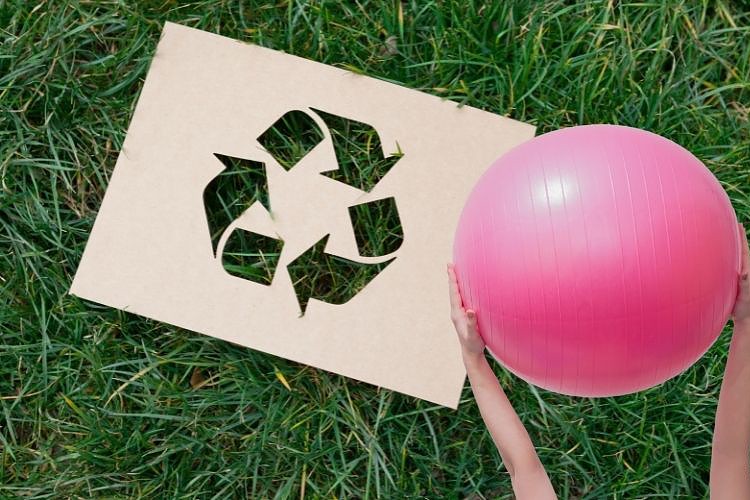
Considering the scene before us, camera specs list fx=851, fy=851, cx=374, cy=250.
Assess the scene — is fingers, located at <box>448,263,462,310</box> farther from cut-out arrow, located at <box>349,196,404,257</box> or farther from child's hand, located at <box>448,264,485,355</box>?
cut-out arrow, located at <box>349,196,404,257</box>

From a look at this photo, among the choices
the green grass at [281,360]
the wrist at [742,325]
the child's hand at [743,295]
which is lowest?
the green grass at [281,360]

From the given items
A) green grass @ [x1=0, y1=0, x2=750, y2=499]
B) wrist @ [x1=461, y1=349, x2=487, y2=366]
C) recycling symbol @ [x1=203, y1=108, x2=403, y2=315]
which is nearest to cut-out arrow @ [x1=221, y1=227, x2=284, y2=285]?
recycling symbol @ [x1=203, y1=108, x2=403, y2=315]

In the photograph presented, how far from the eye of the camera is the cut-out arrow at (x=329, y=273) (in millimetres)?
1851

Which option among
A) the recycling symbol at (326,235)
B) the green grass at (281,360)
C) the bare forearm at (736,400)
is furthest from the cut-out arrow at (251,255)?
the bare forearm at (736,400)

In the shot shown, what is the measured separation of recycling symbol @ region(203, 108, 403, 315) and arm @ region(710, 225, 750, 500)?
0.76 meters

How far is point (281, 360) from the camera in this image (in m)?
1.83

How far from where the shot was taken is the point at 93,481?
5.91 ft

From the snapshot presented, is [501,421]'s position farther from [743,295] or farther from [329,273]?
[329,273]

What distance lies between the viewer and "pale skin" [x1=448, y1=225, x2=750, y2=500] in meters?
1.29

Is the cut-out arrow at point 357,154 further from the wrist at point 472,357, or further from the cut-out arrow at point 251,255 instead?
the wrist at point 472,357

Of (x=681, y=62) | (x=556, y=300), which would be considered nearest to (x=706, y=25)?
(x=681, y=62)

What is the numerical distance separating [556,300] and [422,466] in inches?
30.0

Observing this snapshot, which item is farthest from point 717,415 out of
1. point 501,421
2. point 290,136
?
point 290,136

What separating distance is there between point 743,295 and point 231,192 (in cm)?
109
